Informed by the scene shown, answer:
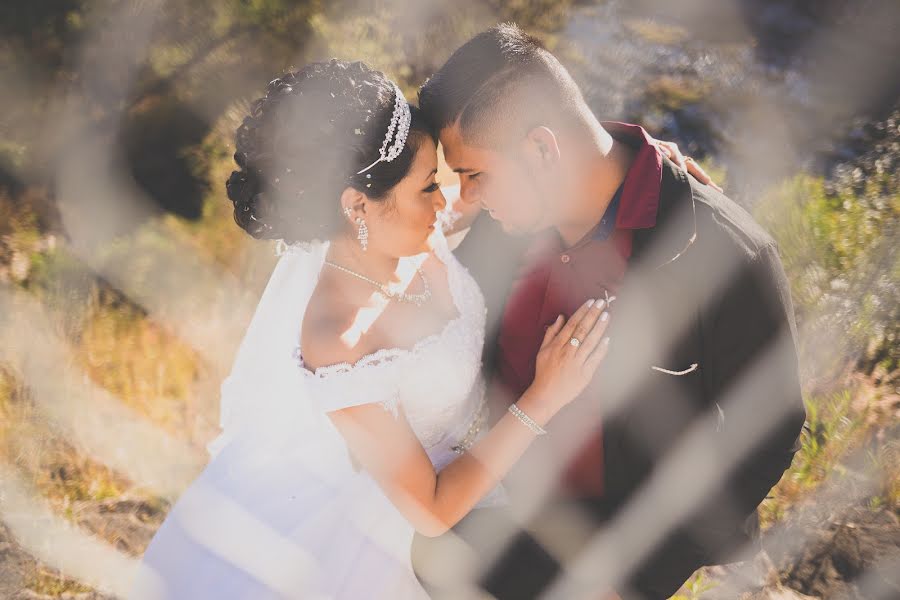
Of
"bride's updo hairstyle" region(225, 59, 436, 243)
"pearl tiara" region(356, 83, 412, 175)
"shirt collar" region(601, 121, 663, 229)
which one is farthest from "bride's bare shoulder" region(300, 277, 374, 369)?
"shirt collar" region(601, 121, 663, 229)

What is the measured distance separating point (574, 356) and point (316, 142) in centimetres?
86

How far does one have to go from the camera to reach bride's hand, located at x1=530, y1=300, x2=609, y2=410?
5.74ft

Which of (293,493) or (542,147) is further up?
(542,147)

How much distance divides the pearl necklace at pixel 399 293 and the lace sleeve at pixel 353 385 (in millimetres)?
323

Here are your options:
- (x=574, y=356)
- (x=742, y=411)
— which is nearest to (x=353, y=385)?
(x=574, y=356)

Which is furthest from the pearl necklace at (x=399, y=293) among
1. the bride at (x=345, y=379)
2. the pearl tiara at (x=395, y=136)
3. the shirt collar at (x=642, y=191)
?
the shirt collar at (x=642, y=191)

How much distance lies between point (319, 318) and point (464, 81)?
0.75 meters

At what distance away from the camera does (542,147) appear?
1778mm

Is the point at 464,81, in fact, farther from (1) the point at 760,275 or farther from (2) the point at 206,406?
(2) the point at 206,406

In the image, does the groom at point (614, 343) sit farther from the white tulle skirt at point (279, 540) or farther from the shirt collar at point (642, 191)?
the white tulle skirt at point (279, 540)

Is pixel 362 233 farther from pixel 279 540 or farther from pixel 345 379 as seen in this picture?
pixel 279 540

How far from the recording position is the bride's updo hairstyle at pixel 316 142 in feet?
5.52

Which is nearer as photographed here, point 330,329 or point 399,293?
point 330,329

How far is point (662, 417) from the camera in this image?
194cm
